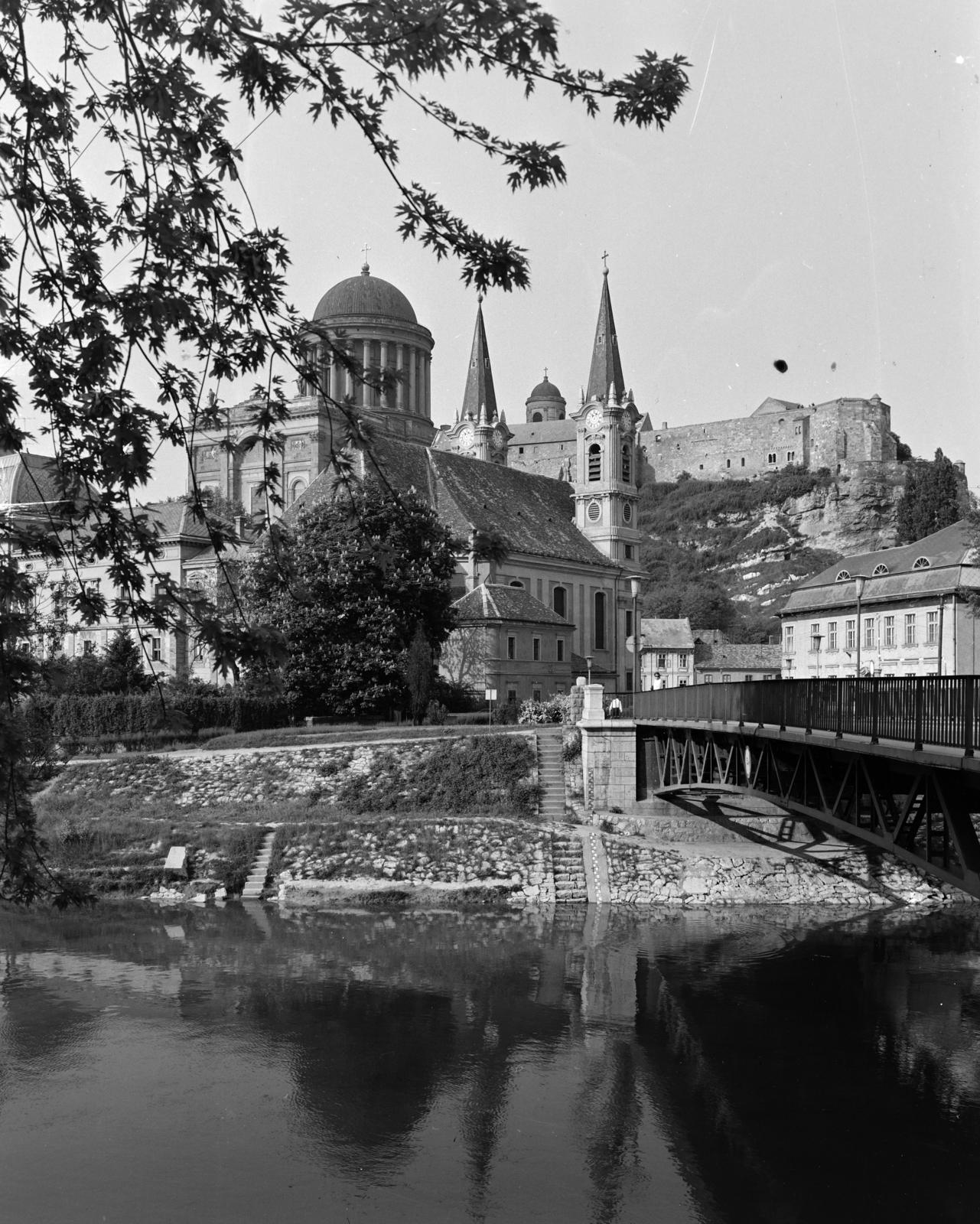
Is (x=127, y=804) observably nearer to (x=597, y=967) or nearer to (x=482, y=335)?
(x=597, y=967)

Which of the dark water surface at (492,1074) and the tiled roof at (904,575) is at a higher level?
the tiled roof at (904,575)

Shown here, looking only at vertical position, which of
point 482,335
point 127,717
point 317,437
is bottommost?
point 127,717

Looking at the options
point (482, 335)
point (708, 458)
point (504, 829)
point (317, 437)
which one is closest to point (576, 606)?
point (317, 437)

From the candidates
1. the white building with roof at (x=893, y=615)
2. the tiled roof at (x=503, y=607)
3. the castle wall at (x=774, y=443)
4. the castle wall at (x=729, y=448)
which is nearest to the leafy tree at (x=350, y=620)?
the tiled roof at (x=503, y=607)

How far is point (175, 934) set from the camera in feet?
100

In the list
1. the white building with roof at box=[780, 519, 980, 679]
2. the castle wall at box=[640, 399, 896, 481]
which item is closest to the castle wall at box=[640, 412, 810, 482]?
the castle wall at box=[640, 399, 896, 481]

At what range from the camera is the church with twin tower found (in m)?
59.3

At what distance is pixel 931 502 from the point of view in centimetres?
9594

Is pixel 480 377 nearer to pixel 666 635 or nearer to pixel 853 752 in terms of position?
pixel 666 635

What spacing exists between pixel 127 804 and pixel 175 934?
12380 millimetres

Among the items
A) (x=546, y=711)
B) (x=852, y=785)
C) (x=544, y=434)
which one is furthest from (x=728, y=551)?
(x=852, y=785)

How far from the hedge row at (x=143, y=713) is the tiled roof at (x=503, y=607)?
10.2 meters

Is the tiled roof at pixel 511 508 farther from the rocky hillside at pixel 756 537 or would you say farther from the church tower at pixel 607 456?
the rocky hillside at pixel 756 537

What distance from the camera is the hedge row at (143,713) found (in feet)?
160
